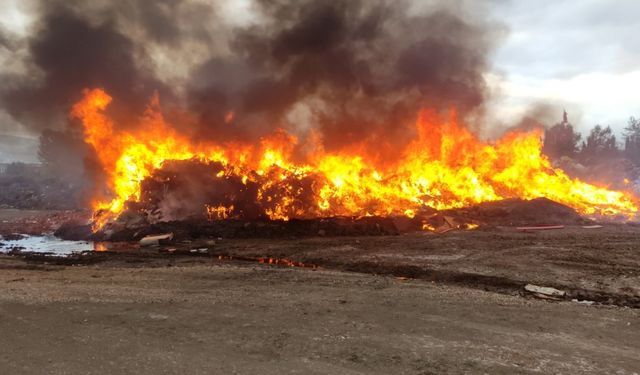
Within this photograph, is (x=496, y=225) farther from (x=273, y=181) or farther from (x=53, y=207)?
(x=53, y=207)

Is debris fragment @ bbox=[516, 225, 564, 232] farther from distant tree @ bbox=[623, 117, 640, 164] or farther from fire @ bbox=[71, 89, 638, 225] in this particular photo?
distant tree @ bbox=[623, 117, 640, 164]

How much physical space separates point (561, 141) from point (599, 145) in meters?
5.98

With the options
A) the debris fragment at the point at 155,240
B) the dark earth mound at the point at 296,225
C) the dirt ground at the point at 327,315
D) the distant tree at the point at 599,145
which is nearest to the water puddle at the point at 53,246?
the debris fragment at the point at 155,240

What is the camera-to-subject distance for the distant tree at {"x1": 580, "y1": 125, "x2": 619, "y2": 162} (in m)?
65.8

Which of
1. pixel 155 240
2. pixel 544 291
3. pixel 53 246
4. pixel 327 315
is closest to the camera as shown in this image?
pixel 327 315

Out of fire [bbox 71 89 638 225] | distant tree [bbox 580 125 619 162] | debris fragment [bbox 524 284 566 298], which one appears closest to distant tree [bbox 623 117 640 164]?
distant tree [bbox 580 125 619 162]

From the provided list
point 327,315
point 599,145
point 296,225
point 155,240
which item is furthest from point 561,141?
point 327,315

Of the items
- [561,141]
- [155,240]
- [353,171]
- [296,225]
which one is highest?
[561,141]

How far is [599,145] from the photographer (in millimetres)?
73125

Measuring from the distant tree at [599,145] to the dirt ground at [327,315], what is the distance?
58824 millimetres

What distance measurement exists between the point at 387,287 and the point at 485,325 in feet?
11.0

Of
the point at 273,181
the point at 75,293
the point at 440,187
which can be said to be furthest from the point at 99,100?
the point at 440,187

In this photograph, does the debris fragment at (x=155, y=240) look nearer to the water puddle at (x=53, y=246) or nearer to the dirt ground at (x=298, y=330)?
the water puddle at (x=53, y=246)

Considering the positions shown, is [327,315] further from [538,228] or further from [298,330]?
[538,228]
